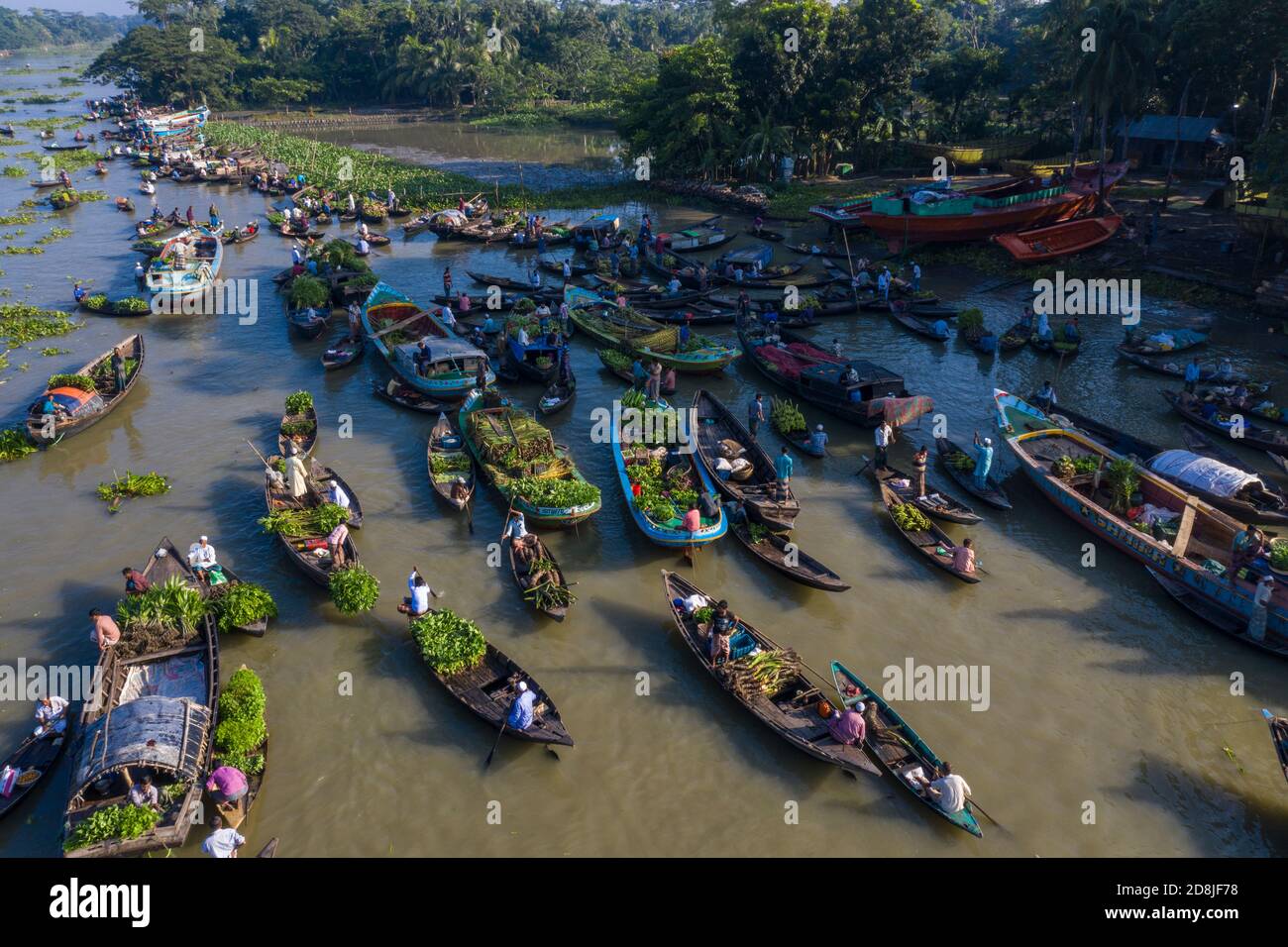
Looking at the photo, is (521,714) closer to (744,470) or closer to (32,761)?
(32,761)

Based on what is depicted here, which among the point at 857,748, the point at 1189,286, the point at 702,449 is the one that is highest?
the point at 1189,286

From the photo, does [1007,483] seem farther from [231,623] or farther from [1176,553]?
[231,623]

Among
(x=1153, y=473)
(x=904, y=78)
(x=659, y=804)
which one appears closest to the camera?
(x=659, y=804)

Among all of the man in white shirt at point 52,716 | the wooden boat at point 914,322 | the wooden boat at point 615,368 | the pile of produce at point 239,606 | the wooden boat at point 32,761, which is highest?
the wooden boat at point 914,322

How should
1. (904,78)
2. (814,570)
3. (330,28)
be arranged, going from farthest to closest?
(330,28), (904,78), (814,570)

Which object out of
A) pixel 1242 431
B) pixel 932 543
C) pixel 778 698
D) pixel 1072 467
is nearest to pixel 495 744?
pixel 778 698

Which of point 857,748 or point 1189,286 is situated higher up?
point 1189,286

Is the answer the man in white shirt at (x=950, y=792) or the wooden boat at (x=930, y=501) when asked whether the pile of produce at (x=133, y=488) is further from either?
the man in white shirt at (x=950, y=792)

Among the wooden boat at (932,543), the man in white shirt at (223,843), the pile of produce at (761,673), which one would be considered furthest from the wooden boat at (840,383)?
the man in white shirt at (223,843)
